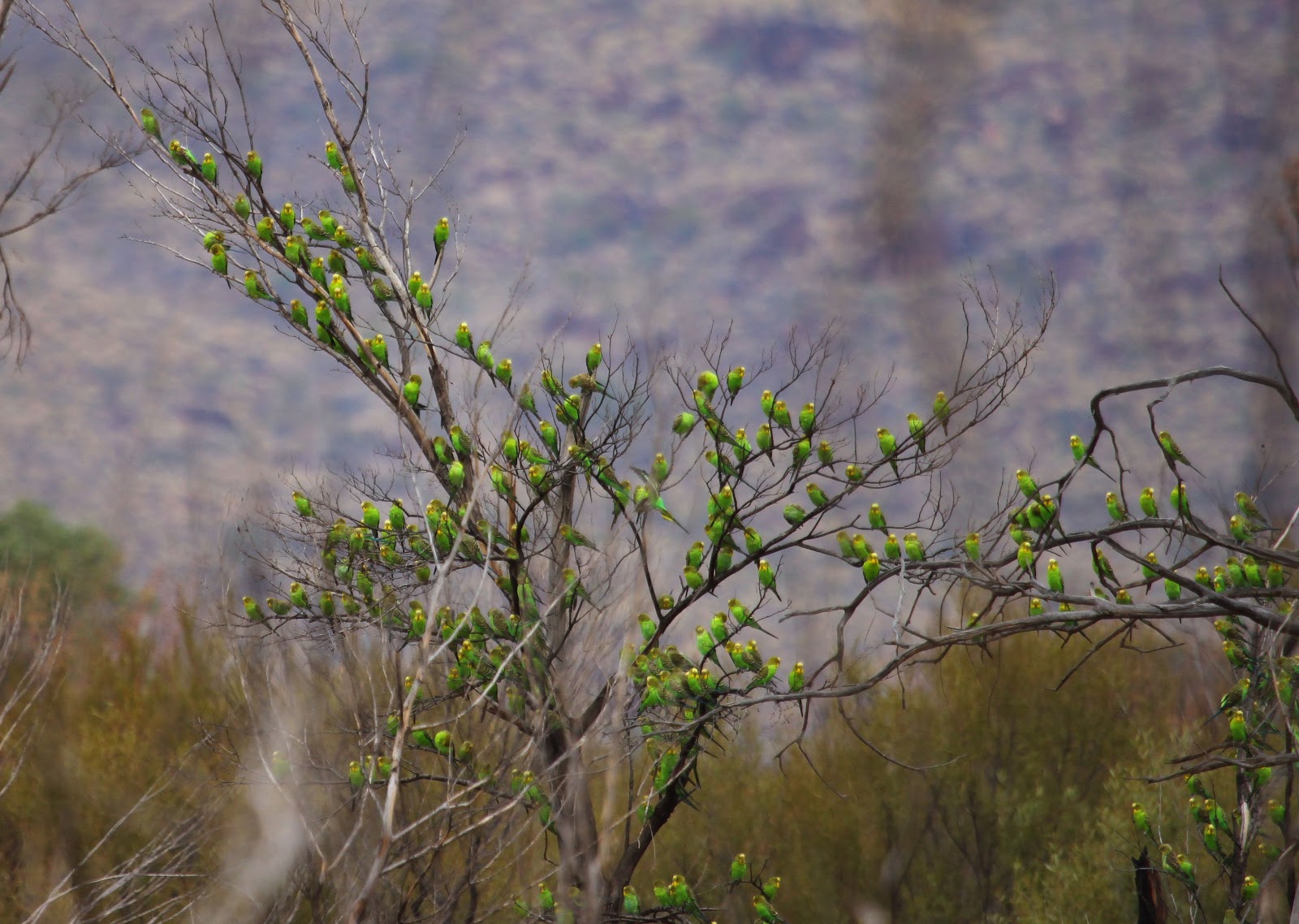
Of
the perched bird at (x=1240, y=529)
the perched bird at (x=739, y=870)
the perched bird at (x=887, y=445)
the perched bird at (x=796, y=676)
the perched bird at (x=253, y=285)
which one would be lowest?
the perched bird at (x=739, y=870)

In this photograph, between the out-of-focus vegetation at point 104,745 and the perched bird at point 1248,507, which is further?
the out-of-focus vegetation at point 104,745

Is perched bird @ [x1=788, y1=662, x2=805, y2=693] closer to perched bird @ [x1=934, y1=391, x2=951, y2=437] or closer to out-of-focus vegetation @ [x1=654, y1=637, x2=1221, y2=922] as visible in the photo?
perched bird @ [x1=934, y1=391, x2=951, y2=437]

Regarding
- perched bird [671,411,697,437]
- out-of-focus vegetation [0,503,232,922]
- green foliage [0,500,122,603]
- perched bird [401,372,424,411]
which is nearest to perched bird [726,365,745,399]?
perched bird [671,411,697,437]

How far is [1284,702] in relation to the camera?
3.53 meters

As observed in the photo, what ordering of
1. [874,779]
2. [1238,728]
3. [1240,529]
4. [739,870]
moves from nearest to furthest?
[1240,529] → [1238,728] → [739,870] → [874,779]

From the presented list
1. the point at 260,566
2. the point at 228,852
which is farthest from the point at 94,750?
the point at 260,566

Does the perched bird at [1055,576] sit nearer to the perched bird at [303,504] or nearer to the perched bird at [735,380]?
the perched bird at [735,380]

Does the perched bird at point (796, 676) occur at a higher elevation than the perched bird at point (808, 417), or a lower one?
lower

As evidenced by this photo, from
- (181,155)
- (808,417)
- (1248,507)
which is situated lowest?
(1248,507)

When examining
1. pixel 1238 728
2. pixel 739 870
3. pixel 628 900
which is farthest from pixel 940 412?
pixel 628 900

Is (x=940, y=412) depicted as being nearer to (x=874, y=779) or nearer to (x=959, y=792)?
(x=959, y=792)

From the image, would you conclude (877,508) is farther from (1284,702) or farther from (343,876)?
(343,876)

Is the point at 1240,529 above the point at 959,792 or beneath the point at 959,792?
beneath

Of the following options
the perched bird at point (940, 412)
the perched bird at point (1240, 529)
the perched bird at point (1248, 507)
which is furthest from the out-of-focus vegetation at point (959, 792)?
the perched bird at point (940, 412)
